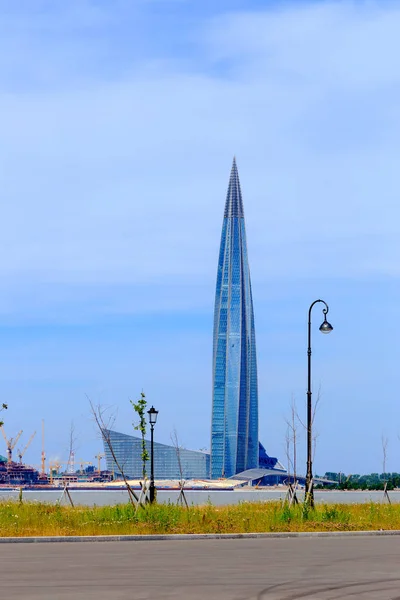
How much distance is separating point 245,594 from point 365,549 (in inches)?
463

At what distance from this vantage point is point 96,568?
21516 millimetres

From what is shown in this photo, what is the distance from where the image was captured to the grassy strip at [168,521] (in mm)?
32812

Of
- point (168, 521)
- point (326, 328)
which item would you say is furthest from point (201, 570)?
point (326, 328)

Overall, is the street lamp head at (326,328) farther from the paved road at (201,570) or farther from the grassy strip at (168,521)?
the paved road at (201,570)

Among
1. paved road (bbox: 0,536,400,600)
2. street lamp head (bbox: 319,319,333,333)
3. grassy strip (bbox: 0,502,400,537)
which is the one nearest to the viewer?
paved road (bbox: 0,536,400,600)

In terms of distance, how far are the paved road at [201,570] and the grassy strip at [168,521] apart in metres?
2.48

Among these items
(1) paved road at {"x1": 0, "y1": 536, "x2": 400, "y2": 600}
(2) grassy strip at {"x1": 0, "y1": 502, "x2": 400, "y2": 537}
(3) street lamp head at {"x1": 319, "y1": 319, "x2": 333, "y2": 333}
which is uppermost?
(3) street lamp head at {"x1": 319, "y1": 319, "x2": 333, "y2": 333}

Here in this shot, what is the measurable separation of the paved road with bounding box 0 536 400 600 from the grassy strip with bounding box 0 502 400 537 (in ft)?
8.13

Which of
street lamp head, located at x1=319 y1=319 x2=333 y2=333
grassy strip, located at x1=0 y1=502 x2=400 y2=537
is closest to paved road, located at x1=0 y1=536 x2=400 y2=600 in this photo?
grassy strip, located at x1=0 y1=502 x2=400 y2=537

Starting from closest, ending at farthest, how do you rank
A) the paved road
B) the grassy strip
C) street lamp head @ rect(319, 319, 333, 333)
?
the paved road
the grassy strip
street lamp head @ rect(319, 319, 333, 333)

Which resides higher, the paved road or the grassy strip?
the grassy strip

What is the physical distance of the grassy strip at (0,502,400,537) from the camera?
32812mm

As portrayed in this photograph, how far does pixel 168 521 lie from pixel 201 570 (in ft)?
42.3

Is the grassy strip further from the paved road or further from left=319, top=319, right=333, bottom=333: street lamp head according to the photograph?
left=319, top=319, right=333, bottom=333: street lamp head
